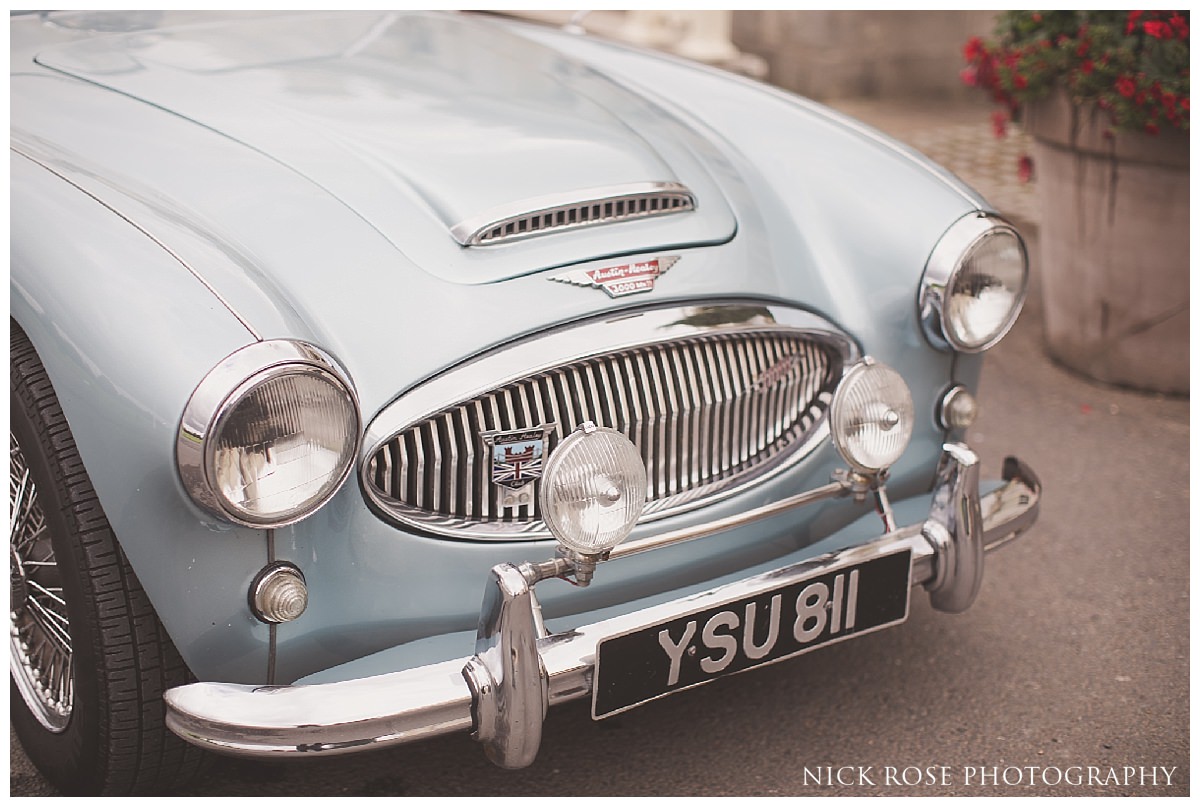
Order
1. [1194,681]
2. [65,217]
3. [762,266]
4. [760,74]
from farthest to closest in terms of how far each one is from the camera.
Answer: [760,74], [1194,681], [762,266], [65,217]

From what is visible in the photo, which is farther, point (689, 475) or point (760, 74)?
point (760, 74)

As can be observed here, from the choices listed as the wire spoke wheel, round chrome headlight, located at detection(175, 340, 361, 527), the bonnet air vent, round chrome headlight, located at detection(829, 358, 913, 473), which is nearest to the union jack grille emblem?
round chrome headlight, located at detection(175, 340, 361, 527)

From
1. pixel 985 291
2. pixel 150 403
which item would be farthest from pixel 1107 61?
pixel 150 403

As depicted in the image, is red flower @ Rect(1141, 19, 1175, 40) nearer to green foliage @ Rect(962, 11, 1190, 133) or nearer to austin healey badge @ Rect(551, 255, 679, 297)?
green foliage @ Rect(962, 11, 1190, 133)

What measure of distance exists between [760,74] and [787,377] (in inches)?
238

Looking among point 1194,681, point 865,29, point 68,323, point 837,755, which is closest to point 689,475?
point 837,755

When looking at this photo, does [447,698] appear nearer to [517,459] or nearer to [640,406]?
[517,459]

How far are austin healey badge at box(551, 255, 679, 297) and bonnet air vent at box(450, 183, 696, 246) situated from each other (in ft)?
0.37

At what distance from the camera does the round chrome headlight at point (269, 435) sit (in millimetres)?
1740

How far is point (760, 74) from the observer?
802cm

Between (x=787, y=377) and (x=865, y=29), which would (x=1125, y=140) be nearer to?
(x=787, y=377)

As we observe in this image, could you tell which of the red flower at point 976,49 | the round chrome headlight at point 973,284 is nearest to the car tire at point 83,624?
the round chrome headlight at point 973,284

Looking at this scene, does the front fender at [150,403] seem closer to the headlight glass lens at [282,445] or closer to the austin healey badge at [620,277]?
the headlight glass lens at [282,445]

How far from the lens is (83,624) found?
196 centimetres
